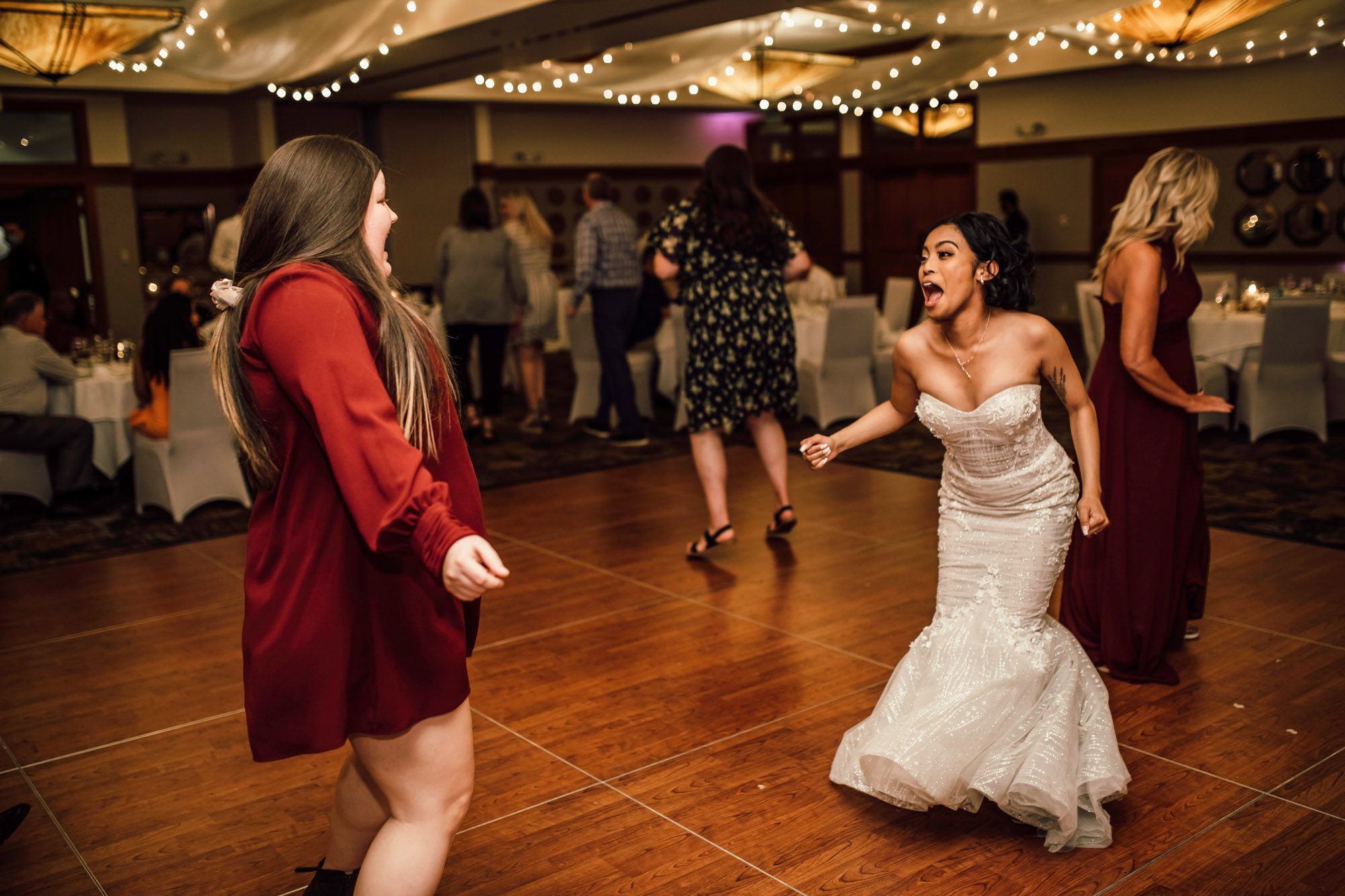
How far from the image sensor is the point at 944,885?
233 centimetres

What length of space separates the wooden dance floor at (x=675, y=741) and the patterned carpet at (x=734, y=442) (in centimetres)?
37

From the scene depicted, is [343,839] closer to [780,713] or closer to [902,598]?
[780,713]

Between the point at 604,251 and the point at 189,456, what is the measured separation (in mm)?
2727

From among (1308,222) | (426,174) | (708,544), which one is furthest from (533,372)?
(1308,222)

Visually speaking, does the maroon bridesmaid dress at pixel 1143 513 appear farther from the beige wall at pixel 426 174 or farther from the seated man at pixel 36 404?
the beige wall at pixel 426 174

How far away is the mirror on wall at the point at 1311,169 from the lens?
36.4ft

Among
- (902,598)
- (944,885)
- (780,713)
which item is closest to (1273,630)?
(902,598)

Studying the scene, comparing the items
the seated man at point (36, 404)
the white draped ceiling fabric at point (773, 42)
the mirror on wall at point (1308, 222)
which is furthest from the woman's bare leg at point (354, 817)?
the mirror on wall at point (1308, 222)

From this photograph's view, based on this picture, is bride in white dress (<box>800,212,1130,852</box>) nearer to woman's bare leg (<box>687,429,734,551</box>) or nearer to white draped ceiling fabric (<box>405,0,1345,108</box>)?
woman's bare leg (<box>687,429,734,551</box>)

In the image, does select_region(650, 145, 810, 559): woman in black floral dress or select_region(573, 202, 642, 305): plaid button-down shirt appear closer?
select_region(650, 145, 810, 559): woman in black floral dress

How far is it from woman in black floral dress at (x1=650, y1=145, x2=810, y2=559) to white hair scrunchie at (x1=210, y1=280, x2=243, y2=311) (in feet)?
10.3

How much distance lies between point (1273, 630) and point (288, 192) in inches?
135

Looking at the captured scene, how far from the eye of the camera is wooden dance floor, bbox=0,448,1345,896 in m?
2.45

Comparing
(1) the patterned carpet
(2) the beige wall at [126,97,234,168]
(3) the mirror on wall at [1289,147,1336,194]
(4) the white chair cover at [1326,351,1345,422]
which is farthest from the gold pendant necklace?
(2) the beige wall at [126,97,234,168]
